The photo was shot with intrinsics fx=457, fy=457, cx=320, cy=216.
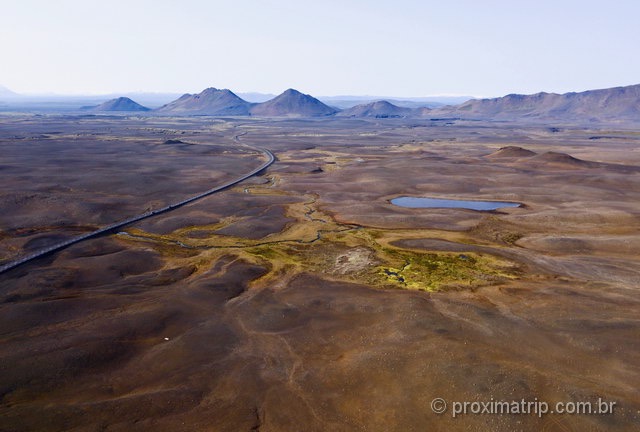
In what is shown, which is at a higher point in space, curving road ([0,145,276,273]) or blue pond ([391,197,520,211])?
curving road ([0,145,276,273])

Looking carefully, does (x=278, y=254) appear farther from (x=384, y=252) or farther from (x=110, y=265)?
(x=110, y=265)

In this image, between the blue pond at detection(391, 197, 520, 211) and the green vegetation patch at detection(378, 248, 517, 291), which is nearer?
the green vegetation patch at detection(378, 248, 517, 291)

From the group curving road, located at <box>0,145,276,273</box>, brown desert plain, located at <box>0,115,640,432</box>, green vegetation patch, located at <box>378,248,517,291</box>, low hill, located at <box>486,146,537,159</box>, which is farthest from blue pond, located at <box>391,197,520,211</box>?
low hill, located at <box>486,146,537,159</box>

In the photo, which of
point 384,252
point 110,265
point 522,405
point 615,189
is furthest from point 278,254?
point 615,189

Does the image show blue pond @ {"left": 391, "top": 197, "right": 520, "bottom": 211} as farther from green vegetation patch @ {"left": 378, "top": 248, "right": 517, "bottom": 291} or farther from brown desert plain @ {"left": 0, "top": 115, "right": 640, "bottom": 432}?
green vegetation patch @ {"left": 378, "top": 248, "right": 517, "bottom": 291}

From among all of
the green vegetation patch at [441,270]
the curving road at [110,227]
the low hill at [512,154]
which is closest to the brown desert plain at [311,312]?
the green vegetation patch at [441,270]

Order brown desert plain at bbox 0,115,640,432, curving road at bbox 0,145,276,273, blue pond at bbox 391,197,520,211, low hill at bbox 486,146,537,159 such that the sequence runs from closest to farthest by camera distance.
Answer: brown desert plain at bbox 0,115,640,432 < curving road at bbox 0,145,276,273 < blue pond at bbox 391,197,520,211 < low hill at bbox 486,146,537,159

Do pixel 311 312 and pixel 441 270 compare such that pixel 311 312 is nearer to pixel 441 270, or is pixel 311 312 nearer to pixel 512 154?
pixel 441 270

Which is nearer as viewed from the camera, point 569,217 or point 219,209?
point 569,217
